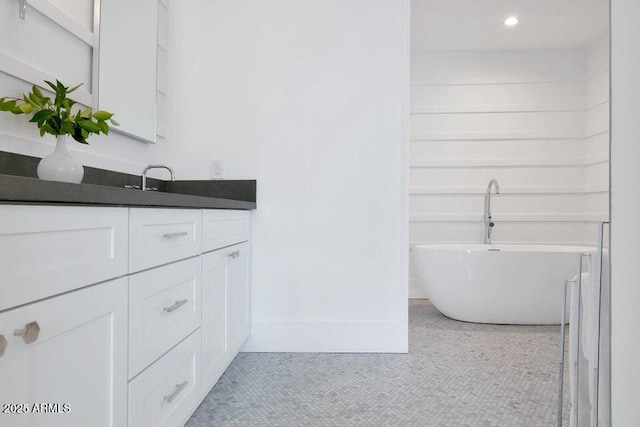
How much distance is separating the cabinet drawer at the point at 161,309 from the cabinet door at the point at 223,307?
0.13 metres

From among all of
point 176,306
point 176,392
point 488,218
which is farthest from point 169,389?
point 488,218

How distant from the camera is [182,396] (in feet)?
4.62

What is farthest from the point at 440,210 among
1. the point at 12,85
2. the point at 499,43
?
the point at 12,85

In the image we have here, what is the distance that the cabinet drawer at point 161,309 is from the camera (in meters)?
1.08

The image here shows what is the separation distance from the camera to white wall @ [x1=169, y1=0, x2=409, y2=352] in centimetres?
250

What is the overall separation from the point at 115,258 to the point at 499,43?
4.07 metres

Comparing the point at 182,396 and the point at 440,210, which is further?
the point at 440,210

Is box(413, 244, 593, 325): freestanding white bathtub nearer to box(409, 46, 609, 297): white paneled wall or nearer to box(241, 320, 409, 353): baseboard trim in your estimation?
box(241, 320, 409, 353): baseboard trim

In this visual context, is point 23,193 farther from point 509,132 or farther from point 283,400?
point 509,132

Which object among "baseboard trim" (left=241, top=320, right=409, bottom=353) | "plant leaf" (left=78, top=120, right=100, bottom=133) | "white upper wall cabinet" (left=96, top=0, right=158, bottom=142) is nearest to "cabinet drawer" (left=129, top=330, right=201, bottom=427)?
"plant leaf" (left=78, top=120, right=100, bottom=133)

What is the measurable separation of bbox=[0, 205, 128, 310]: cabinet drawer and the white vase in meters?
0.46

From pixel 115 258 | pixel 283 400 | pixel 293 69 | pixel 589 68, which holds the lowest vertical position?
pixel 283 400

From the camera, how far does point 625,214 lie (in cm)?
67

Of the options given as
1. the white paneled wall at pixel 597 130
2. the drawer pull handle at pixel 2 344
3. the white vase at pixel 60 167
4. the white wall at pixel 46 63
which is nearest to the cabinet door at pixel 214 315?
the white vase at pixel 60 167
